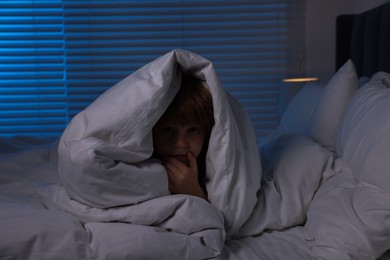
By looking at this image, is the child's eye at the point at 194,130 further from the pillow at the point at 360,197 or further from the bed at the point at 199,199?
the pillow at the point at 360,197

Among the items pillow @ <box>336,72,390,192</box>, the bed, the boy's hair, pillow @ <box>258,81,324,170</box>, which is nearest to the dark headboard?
pillow @ <box>258,81,324,170</box>

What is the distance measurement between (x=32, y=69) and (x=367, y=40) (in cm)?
227

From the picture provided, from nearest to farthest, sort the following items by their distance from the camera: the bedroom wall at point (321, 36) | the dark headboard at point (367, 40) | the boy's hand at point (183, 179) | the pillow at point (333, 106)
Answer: the boy's hand at point (183, 179), the pillow at point (333, 106), the dark headboard at point (367, 40), the bedroom wall at point (321, 36)

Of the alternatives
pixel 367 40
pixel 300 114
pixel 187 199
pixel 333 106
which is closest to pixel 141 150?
pixel 187 199

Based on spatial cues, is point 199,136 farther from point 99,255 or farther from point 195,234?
point 99,255

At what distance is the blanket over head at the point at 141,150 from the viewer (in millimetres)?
894

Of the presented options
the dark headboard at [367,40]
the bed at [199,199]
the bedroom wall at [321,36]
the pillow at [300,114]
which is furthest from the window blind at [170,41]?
the bed at [199,199]

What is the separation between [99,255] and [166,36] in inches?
101

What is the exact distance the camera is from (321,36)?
3.12m

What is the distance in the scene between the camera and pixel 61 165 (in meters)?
0.94

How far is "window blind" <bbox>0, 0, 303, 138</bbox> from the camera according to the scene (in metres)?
3.18

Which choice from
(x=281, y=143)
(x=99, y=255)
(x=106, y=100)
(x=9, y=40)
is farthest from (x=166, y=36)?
(x=99, y=255)

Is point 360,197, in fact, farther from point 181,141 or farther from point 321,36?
point 321,36

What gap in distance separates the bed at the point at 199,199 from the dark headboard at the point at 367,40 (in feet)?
2.57
